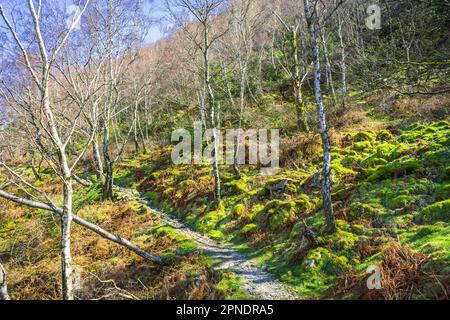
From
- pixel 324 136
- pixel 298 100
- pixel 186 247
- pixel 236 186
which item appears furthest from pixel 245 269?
pixel 298 100

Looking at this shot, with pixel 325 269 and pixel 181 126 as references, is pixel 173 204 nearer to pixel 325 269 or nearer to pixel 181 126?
pixel 325 269

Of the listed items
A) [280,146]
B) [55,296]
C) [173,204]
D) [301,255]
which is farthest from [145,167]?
[301,255]

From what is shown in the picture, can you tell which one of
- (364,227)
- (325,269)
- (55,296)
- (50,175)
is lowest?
(55,296)

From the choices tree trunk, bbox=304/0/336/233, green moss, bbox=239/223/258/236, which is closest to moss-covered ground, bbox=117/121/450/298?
green moss, bbox=239/223/258/236

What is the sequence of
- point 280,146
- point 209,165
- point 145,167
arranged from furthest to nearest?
1. point 145,167
2. point 209,165
3. point 280,146

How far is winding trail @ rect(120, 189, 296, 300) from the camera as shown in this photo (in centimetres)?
637

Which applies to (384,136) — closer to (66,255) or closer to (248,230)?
(248,230)

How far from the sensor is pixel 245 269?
25.1ft

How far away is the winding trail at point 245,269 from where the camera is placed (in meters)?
6.37

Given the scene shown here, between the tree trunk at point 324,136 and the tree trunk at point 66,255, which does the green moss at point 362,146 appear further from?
the tree trunk at point 66,255

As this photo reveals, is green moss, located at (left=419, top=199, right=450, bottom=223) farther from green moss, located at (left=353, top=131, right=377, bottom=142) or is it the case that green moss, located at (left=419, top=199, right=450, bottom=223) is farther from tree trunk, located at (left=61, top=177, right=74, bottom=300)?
tree trunk, located at (left=61, top=177, right=74, bottom=300)
